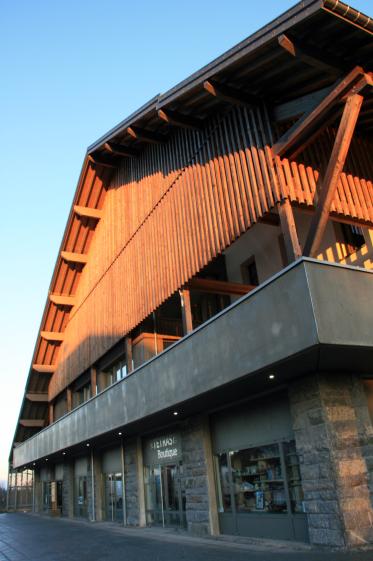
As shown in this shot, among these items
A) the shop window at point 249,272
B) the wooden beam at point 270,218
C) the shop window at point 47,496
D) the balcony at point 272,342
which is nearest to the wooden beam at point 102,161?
the shop window at point 249,272

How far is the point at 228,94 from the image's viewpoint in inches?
445

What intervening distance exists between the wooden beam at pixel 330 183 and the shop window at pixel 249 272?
6733 millimetres

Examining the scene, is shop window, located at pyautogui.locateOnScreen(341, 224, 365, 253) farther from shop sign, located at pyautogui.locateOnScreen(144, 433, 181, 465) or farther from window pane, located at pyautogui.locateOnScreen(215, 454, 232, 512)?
shop sign, located at pyautogui.locateOnScreen(144, 433, 181, 465)

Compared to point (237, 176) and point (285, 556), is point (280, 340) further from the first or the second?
point (237, 176)

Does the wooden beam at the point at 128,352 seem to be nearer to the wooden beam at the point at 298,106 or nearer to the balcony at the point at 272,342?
the balcony at the point at 272,342

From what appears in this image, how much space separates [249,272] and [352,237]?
4122mm

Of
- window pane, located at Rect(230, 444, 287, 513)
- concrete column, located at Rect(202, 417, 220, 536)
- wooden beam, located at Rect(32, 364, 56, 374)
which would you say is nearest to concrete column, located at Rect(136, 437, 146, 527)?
concrete column, located at Rect(202, 417, 220, 536)

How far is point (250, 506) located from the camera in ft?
38.3

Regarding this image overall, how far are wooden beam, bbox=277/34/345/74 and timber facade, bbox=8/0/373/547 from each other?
37 millimetres

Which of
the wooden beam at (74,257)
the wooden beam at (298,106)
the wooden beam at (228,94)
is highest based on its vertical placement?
the wooden beam at (74,257)

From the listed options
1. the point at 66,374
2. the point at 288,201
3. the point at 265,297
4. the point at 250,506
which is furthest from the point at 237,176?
the point at 66,374

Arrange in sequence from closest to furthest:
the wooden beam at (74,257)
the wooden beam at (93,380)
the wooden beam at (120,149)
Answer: the wooden beam at (120,149) < the wooden beam at (93,380) < the wooden beam at (74,257)

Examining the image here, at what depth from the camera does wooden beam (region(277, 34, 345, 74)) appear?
944 centimetres

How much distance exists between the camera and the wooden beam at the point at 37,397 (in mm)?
34000
